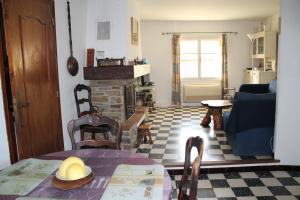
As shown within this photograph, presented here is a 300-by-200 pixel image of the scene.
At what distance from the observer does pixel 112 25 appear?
3754mm

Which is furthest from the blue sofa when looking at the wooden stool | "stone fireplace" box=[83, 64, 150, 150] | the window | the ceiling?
the window

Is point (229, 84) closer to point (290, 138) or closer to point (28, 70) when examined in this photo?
point (290, 138)

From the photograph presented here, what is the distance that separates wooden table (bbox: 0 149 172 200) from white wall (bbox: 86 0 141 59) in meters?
2.29

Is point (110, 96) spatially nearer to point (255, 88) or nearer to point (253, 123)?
point (253, 123)

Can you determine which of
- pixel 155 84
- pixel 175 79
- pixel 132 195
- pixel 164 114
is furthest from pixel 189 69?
pixel 132 195

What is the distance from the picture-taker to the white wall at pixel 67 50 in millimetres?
2979

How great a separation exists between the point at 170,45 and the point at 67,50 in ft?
13.4

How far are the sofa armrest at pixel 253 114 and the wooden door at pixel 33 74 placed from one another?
208 centimetres

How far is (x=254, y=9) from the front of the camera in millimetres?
5367

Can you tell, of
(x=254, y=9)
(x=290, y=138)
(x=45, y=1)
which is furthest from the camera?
(x=254, y=9)

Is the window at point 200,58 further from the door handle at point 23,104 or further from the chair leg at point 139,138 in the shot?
the door handle at point 23,104

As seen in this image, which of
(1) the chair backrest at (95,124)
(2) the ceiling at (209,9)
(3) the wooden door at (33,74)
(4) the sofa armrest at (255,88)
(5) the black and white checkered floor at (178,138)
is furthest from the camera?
(4) the sofa armrest at (255,88)

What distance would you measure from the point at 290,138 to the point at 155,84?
4379 millimetres

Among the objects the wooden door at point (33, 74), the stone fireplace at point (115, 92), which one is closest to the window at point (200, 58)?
the stone fireplace at point (115, 92)
